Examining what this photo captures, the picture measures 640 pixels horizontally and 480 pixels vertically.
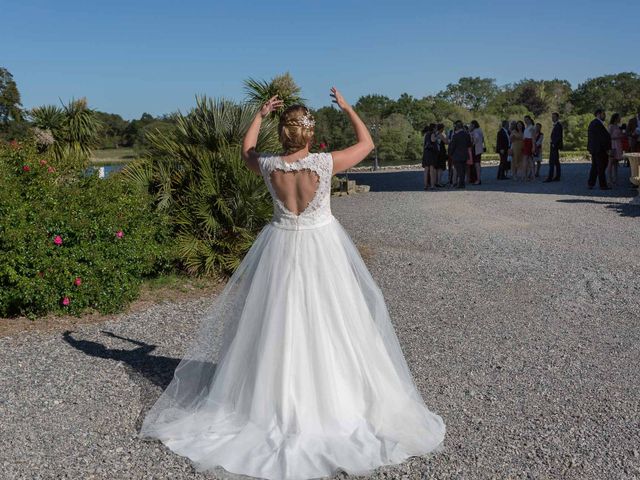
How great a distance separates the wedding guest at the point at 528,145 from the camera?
2002 centimetres

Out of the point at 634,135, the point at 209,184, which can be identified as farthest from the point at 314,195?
the point at 634,135

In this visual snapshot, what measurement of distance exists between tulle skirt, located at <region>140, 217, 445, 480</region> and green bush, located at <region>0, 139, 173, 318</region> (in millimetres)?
2946

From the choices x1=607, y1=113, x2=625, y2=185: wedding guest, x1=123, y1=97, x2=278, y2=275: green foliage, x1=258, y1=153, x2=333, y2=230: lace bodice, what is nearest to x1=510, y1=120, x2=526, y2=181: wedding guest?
x1=607, y1=113, x2=625, y2=185: wedding guest

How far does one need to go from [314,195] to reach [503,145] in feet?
61.6

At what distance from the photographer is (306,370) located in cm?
401

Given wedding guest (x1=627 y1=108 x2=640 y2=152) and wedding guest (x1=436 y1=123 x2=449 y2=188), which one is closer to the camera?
wedding guest (x1=627 y1=108 x2=640 y2=152)

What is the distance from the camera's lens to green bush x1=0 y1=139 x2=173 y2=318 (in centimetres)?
668

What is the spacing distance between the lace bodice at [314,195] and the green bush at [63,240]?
3.46 metres

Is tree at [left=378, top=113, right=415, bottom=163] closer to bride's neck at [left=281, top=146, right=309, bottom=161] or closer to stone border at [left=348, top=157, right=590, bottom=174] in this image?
stone border at [left=348, top=157, right=590, bottom=174]

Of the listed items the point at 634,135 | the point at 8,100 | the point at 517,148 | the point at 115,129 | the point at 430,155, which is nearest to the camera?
the point at 634,135

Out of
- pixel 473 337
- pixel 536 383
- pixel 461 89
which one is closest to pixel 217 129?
pixel 473 337

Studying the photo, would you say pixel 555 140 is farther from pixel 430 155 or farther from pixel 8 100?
pixel 8 100

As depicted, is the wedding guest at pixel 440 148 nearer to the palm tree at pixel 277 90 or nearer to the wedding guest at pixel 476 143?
the wedding guest at pixel 476 143

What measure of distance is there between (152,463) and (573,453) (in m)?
2.38
